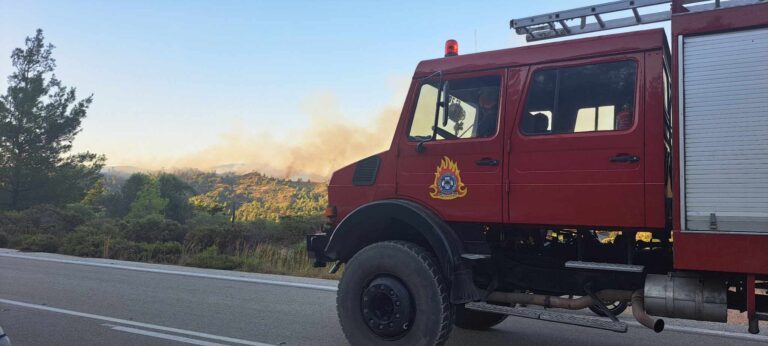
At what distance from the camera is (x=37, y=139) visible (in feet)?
114

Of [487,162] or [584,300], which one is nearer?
[584,300]

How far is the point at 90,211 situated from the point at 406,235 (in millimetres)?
40320

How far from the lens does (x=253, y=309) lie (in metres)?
6.81

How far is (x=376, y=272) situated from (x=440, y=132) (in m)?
1.35

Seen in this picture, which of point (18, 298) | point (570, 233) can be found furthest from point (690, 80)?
point (18, 298)

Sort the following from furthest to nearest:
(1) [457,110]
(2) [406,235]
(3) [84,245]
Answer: (3) [84,245] → (2) [406,235] → (1) [457,110]

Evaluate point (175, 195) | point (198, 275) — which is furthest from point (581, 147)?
point (175, 195)

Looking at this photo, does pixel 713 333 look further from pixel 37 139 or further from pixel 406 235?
pixel 37 139

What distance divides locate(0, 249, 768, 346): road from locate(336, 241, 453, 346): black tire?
2.86ft

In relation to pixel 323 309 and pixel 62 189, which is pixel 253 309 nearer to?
pixel 323 309

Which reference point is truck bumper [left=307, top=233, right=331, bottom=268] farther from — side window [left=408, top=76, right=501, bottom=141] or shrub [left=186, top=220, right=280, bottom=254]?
shrub [left=186, top=220, right=280, bottom=254]

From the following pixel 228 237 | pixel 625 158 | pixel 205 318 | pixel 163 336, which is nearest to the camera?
pixel 625 158

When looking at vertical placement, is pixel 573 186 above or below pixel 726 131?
below

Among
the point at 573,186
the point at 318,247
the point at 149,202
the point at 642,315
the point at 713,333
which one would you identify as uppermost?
the point at 573,186
